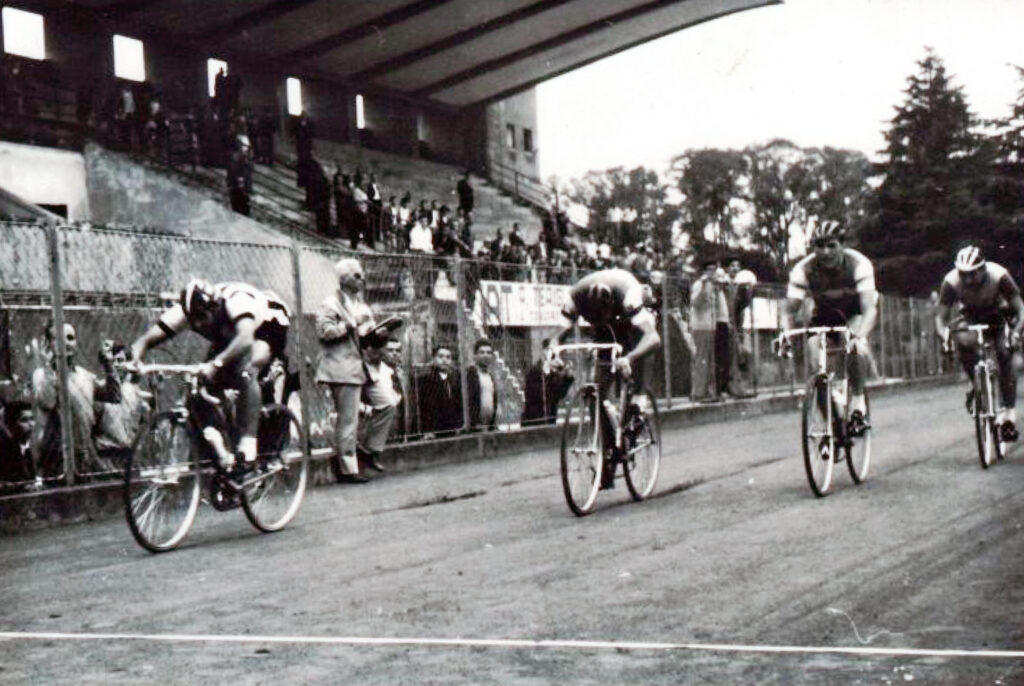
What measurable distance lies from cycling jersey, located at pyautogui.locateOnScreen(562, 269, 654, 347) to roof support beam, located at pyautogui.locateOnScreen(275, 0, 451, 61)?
32536 millimetres

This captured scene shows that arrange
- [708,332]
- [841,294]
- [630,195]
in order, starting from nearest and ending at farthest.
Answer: [841,294]
[708,332]
[630,195]

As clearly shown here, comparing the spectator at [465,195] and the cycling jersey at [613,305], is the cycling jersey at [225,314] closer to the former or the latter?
the cycling jersey at [613,305]

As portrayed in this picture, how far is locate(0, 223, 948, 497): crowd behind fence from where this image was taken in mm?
11992

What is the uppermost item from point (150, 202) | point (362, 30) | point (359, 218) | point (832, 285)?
point (362, 30)

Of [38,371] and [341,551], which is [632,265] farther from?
[341,551]

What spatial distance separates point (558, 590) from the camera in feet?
23.5

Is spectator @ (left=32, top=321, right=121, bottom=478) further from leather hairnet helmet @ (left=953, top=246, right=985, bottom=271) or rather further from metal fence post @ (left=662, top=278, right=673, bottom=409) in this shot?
metal fence post @ (left=662, top=278, right=673, bottom=409)

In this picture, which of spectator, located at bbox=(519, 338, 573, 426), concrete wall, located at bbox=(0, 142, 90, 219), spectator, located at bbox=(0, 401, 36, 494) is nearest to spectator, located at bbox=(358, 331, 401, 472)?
spectator, located at bbox=(0, 401, 36, 494)

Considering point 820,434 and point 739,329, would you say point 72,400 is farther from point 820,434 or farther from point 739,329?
point 739,329

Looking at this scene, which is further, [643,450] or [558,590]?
[643,450]

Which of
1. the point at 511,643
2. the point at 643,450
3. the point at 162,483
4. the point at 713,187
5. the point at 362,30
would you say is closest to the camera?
the point at 511,643

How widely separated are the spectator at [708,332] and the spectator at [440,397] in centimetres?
721

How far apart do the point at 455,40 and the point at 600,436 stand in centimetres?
3700

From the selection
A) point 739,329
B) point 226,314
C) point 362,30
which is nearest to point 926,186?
point 362,30
